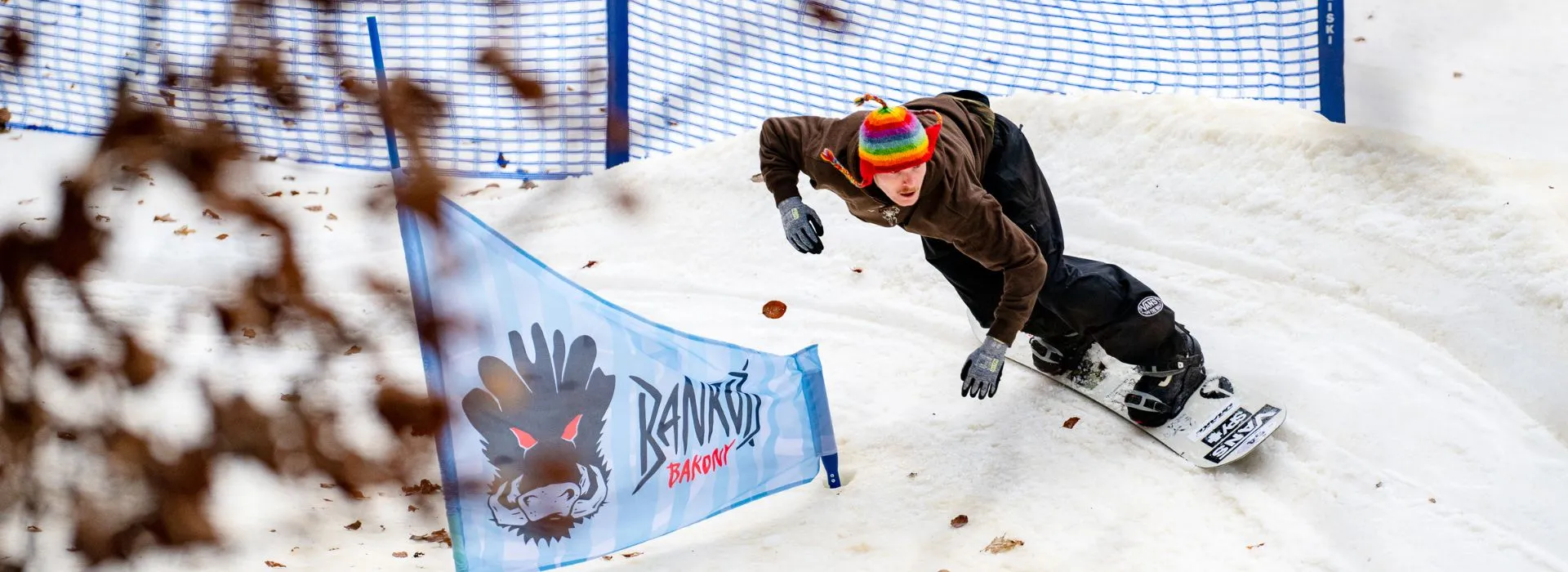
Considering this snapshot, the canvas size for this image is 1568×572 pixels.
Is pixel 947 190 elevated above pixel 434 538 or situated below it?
above

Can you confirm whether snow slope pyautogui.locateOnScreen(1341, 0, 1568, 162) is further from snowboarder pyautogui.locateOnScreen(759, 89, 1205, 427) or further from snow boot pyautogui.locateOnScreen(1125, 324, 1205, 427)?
snowboarder pyautogui.locateOnScreen(759, 89, 1205, 427)

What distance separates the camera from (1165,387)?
126 inches

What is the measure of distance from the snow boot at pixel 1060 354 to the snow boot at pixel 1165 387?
216 mm

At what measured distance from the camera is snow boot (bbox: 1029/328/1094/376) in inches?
133

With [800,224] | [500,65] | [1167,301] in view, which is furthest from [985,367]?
[500,65]

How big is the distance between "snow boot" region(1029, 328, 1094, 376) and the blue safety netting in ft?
4.44

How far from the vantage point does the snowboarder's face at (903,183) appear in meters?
2.55

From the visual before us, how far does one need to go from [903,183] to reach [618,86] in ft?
7.32

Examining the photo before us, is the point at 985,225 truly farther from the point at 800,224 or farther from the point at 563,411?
the point at 563,411

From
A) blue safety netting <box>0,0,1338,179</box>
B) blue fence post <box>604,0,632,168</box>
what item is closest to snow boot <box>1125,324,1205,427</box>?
blue safety netting <box>0,0,1338,179</box>

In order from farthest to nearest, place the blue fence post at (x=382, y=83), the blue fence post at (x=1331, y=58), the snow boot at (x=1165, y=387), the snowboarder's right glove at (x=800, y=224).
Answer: the blue fence post at (x=1331, y=58), the snow boot at (x=1165, y=387), the snowboarder's right glove at (x=800, y=224), the blue fence post at (x=382, y=83)

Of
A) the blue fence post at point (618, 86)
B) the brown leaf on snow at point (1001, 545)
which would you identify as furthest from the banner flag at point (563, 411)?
the blue fence post at point (618, 86)

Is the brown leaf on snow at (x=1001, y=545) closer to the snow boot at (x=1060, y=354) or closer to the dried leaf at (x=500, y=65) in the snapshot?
the snow boot at (x=1060, y=354)

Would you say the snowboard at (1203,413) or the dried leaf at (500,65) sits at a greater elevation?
the dried leaf at (500,65)
